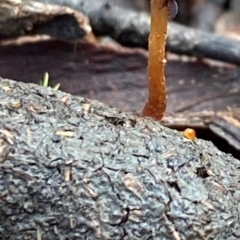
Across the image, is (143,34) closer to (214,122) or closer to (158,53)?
(214,122)

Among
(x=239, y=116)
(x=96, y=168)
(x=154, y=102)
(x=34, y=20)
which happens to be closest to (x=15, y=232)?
(x=96, y=168)

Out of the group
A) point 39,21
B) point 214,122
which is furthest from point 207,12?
point 39,21

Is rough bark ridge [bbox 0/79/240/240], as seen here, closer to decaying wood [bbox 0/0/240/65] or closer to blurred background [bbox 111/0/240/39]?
decaying wood [bbox 0/0/240/65]

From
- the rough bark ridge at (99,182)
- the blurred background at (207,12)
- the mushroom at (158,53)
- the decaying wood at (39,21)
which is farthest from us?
the blurred background at (207,12)

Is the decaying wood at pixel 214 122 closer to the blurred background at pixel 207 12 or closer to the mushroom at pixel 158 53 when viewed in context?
the mushroom at pixel 158 53

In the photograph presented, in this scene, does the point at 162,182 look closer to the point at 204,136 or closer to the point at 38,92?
the point at 38,92

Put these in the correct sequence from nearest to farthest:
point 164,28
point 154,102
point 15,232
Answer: point 15,232 < point 164,28 < point 154,102

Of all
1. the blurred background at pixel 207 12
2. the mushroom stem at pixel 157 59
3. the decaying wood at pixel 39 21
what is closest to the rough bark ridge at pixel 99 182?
the mushroom stem at pixel 157 59
